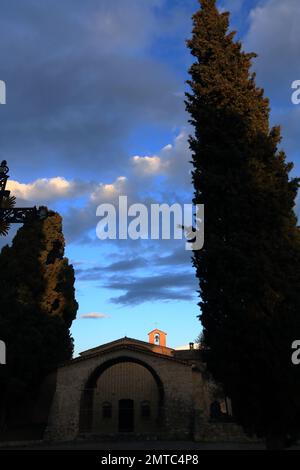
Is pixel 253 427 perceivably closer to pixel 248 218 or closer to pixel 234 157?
pixel 248 218

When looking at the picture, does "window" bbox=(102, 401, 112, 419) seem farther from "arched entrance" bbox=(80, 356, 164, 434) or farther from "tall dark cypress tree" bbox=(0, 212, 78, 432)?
"tall dark cypress tree" bbox=(0, 212, 78, 432)

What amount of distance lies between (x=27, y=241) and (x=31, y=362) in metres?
8.22

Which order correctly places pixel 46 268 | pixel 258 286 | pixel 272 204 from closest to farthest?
pixel 258 286 → pixel 272 204 → pixel 46 268

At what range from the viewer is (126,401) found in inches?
1401

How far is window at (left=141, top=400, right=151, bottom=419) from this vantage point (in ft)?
114

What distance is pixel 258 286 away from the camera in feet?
40.2

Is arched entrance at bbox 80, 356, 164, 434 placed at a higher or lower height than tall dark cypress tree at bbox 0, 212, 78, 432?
lower

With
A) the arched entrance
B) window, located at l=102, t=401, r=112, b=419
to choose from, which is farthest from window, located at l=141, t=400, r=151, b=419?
window, located at l=102, t=401, r=112, b=419

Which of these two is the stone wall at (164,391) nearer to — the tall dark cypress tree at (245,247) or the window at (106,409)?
the window at (106,409)

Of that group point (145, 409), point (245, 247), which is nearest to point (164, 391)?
point (145, 409)

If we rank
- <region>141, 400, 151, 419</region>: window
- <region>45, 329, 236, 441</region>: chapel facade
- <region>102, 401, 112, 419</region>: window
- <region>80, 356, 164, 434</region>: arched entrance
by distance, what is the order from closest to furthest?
<region>45, 329, 236, 441</region>: chapel facade
<region>80, 356, 164, 434</region>: arched entrance
<region>141, 400, 151, 419</region>: window
<region>102, 401, 112, 419</region>: window

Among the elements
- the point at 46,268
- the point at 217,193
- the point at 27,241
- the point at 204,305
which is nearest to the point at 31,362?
the point at 46,268

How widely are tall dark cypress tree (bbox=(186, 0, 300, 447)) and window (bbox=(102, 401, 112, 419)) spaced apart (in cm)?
2547

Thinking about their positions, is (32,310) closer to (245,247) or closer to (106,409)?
(106,409)
